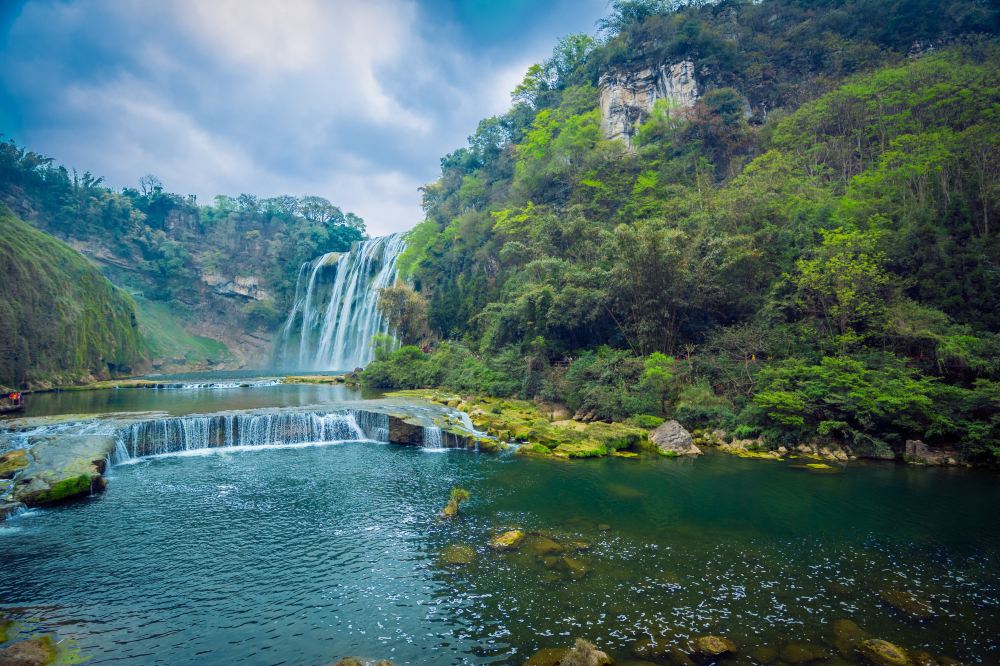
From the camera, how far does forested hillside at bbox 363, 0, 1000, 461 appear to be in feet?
45.2

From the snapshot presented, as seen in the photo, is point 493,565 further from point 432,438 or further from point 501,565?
point 432,438

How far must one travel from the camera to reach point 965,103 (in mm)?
19859

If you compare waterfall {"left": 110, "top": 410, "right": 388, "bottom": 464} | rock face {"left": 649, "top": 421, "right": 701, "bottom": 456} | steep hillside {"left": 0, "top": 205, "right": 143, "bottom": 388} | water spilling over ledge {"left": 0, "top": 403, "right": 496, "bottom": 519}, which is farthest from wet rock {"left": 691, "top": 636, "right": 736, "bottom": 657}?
steep hillside {"left": 0, "top": 205, "right": 143, "bottom": 388}

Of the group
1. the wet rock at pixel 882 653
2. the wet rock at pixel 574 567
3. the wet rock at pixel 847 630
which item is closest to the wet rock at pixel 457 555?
the wet rock at pixel 574 567

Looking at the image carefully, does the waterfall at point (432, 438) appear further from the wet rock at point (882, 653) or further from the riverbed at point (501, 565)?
the wet rock at point (882, 653)

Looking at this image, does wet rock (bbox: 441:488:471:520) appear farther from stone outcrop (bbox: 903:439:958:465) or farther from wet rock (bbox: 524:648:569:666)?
stone outcrop (bbox: 903:439:958:465)

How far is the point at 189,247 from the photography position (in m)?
57.6

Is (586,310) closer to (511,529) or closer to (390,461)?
(390,461)

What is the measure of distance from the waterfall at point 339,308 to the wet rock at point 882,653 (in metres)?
38.0

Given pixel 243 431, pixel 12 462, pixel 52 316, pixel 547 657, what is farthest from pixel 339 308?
pixel 547 657

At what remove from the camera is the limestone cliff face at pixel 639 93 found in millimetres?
33625

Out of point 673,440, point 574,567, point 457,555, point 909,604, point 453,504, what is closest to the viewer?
point 909,604

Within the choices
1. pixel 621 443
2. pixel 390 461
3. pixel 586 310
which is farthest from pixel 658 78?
pixel 390 461

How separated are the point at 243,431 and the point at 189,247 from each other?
181ft
